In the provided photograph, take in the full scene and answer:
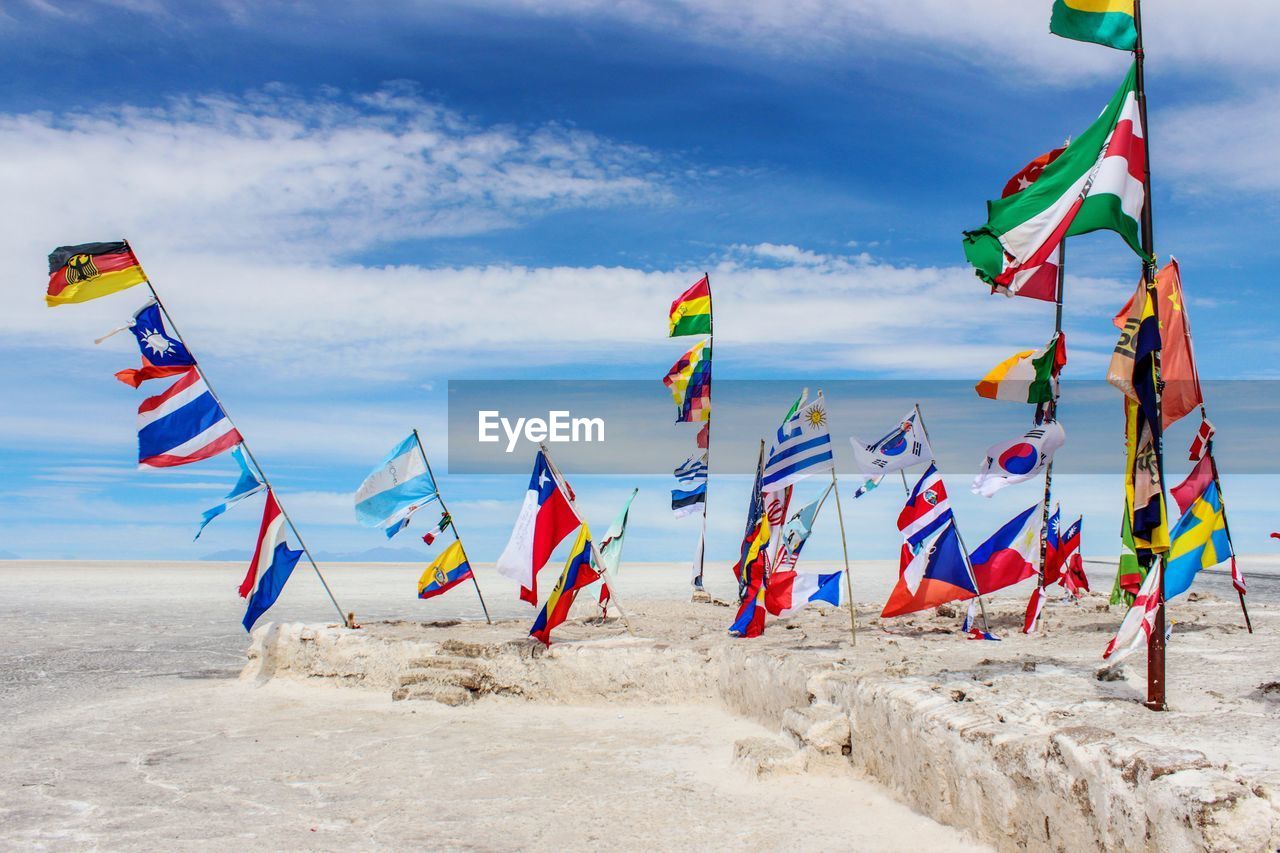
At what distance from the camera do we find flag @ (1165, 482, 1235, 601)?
9188mm

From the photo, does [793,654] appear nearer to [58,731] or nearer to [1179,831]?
[1179,831]

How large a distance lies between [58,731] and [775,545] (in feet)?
31.4

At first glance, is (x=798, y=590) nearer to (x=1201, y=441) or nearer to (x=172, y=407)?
(x=1201, y=441)

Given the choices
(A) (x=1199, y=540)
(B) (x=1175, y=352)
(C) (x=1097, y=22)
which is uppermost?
(C) (x=1097, y=22)

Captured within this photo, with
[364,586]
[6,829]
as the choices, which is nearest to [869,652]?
[6,829]

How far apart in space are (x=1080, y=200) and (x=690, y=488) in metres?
13.6

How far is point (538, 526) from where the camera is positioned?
1396cm

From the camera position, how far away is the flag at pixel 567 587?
43.1ft

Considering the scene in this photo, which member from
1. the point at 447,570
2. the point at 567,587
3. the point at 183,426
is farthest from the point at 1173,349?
the point at 183,426

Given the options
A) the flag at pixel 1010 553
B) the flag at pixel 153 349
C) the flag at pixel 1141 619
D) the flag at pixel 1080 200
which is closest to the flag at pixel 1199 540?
the flag at pixel 1141 619

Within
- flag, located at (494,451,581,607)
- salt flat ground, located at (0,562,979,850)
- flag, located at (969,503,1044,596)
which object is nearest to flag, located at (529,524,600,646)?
flag, located at (494,451,581,607)

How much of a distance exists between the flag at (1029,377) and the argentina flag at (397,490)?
901cm

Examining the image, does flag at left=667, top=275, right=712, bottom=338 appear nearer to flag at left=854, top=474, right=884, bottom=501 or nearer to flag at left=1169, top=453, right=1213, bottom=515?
flag at left=854, top=474, right=884, bottom=501

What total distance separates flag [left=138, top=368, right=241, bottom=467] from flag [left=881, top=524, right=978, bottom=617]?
33.7 ft
